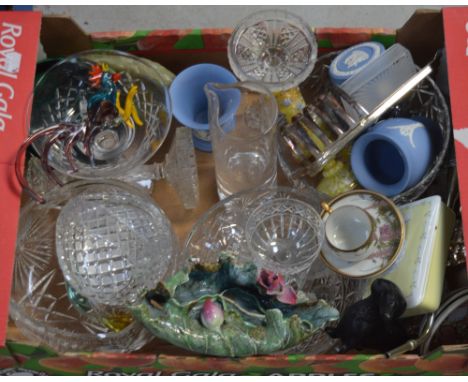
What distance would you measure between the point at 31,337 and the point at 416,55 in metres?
0.59

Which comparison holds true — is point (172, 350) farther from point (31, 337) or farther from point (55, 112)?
point (55, 112)

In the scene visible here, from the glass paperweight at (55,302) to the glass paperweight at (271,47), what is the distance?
22cm

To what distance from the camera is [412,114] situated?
2.86ft

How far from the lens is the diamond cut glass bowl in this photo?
0.83m

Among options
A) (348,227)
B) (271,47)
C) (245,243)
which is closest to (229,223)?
(245,243)

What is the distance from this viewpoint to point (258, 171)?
86 centimetres

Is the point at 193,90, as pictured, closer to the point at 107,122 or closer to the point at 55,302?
the point at 107,122

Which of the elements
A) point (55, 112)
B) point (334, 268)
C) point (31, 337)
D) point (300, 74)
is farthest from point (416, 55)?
point (31, 337)

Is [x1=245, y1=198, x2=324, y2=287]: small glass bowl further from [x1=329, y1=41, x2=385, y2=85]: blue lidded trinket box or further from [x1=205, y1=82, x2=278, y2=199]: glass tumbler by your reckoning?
[x1=329, y1=41, x2=385, y2=85]: blue lidded trinket box

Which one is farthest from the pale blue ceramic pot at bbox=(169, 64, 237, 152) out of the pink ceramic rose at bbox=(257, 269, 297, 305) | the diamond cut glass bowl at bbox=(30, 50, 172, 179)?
the pink ceramic rose at bbox=(257, 269, 297, 305)

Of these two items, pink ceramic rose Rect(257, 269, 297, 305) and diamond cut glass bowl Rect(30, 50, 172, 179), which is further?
diamond cut glass bowl Rect(30, 50, 172, 179)

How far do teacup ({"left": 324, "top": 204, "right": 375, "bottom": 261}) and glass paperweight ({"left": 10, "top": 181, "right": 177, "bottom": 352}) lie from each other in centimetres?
19

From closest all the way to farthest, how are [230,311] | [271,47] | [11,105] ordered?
1. [230,311]
2. [11,105]
3. [271,47]

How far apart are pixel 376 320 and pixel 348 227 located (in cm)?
12
